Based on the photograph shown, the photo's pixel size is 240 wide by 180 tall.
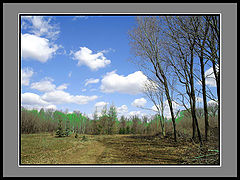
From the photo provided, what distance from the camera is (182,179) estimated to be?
126cm

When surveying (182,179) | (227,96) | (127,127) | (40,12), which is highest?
(40,12)

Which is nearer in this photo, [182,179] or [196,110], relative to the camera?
[182,179]

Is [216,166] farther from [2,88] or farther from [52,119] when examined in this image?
[52,119]

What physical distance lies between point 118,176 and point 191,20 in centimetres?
188

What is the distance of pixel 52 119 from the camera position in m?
2.40

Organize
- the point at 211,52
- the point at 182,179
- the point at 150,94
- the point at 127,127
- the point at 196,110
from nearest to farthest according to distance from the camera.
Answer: the point at 182,179 < the point at 211,52 < the point at 196,110 < the point at 150,94 < the point at 127,127

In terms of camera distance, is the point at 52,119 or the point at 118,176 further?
the point at 52,119

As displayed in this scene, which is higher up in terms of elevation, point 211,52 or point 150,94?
point 211,52

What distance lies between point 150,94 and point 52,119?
4.32 metres

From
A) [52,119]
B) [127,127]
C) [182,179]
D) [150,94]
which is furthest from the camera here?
[127,127]

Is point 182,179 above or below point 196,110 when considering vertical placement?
below

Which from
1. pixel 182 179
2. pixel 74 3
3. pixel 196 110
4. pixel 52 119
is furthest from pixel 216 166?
pixel 196 110

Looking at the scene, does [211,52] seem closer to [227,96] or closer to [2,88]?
[227,96]

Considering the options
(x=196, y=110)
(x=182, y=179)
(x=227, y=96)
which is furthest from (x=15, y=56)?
(x=196, y=110)
